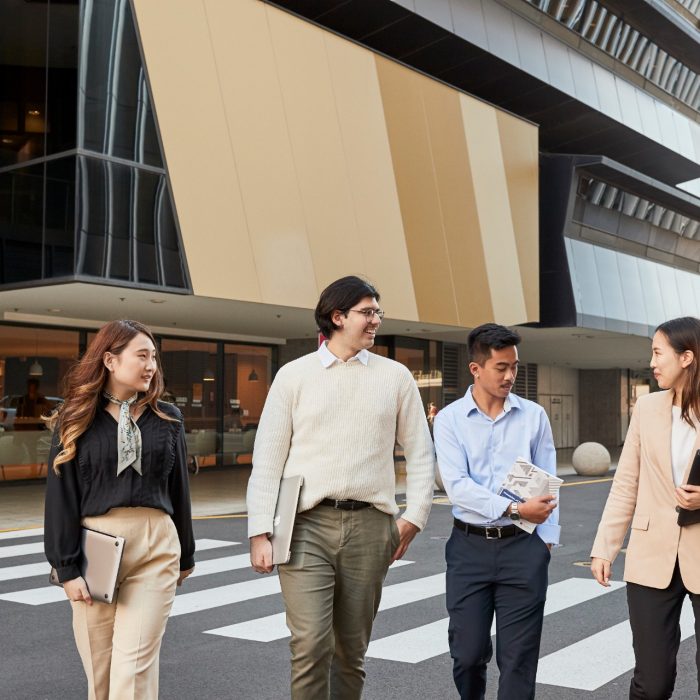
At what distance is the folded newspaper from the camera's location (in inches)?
173

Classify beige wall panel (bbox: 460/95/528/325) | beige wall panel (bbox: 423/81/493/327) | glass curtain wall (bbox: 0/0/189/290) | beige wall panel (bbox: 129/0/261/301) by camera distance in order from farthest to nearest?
1. beige wall panel (bbox: 460/95/528/325)
2. beige wall panel (bbox: 423/81/493/327)
3. beige wall panel (bbox: 129/0/261/301)
4. glass curtain wall (bbox: 0/0/189/290)

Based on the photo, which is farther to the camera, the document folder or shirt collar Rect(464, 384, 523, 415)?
shirt collar Rect(464, 384, 523, 415)

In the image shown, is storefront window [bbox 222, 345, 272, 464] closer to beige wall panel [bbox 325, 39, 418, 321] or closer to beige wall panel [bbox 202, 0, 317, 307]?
beige wall panel [bbox 325, 39, 418, 321]

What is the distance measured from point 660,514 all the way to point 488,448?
2.83 ft

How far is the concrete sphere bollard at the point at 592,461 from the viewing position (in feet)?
81.4

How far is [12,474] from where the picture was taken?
1978 cm

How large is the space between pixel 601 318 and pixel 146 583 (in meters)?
24.5

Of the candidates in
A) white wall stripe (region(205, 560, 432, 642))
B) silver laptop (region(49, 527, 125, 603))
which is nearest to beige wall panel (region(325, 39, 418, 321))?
white wall stripe (region(205, 560, 432, 642))

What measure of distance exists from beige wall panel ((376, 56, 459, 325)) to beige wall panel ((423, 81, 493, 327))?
0.29 m

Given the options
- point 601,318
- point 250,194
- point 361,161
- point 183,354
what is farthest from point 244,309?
point 601,318

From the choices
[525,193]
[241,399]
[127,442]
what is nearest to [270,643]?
[127,442]

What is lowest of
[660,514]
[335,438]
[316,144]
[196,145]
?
[660,514]

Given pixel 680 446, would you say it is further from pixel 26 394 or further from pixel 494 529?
pixel 26 394

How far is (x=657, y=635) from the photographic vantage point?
4117 millimetres
